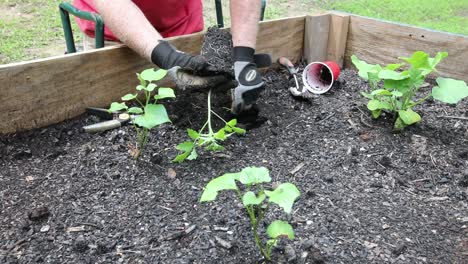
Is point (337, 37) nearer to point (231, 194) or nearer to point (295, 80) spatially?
point (295, 80)

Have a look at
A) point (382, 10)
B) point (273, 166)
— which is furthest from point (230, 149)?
point (382, 10)

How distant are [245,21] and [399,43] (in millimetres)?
809

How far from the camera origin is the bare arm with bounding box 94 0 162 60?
5.63 feet

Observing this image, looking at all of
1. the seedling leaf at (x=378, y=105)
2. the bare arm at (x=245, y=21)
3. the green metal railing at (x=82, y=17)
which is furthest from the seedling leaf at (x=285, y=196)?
the green metal railing at (x=82, y=17)

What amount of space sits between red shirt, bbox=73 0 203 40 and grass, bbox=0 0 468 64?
3.91 feet

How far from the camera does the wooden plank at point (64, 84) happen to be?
1.63 metres

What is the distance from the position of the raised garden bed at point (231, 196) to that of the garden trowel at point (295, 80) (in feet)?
0.32

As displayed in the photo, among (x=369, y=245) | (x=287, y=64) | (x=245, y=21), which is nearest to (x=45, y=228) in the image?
(x=369, y=245)

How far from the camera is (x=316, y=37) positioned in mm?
2449

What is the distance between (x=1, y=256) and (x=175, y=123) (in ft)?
2.60

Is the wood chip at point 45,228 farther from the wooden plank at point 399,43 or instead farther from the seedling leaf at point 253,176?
the wooden plank at point 399,43

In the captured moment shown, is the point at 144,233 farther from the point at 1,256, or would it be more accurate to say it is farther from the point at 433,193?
the point at 433,193

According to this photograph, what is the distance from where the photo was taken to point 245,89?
1.76 m

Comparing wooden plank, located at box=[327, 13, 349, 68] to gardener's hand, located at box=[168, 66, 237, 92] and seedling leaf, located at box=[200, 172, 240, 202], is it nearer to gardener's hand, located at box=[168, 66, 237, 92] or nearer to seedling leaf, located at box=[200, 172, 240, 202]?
gardener's hand, located at box=[168, 66, 237, 92]
